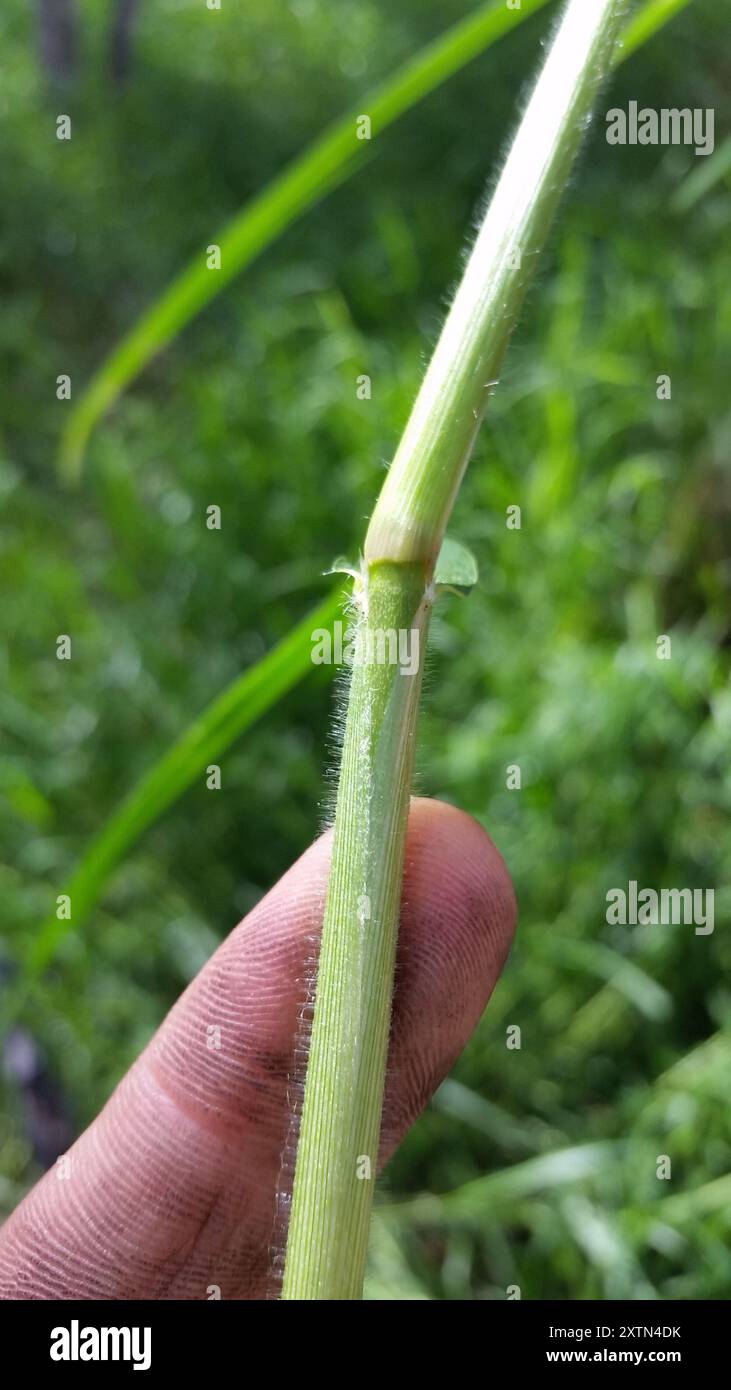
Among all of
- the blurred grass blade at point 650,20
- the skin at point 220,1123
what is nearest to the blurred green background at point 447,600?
the skin at point 220,1123

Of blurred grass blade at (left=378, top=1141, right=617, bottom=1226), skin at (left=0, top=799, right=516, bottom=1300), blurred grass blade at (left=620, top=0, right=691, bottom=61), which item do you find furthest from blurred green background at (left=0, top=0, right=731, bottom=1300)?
blurred grass blade at (left=620, top=0, right=691, bottom=61)

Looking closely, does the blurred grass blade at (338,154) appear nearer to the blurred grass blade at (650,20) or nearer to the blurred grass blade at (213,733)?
the blurred grass blade at (650,20)

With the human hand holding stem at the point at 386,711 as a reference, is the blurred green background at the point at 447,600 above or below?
above
